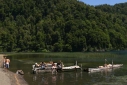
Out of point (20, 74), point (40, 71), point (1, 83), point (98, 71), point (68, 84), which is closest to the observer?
point (1, 83)

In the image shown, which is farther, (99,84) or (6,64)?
(6,64)

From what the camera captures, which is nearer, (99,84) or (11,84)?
(11,84)

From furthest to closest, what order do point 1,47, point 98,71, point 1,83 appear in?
point 1,47 < point 98,71 < point 1,83

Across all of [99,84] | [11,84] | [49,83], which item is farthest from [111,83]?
[11,84]

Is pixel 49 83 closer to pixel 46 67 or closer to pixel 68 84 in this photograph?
pixel 68 84

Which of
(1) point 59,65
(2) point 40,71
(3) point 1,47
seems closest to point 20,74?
(2) point 40,71

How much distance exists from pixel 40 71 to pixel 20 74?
578cm

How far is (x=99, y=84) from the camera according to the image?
38.3 m

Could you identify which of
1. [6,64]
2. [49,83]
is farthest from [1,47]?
[49,83]

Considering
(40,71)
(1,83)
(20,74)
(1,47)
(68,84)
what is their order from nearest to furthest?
(1,83), (68,84), (20,74), (40,71), (1,47)

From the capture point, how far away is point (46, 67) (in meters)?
55.1

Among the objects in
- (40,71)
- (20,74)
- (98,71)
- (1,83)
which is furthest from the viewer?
(98,71)

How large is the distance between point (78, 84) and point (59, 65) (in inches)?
650

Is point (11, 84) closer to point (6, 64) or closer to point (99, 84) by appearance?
point (99, 84)
